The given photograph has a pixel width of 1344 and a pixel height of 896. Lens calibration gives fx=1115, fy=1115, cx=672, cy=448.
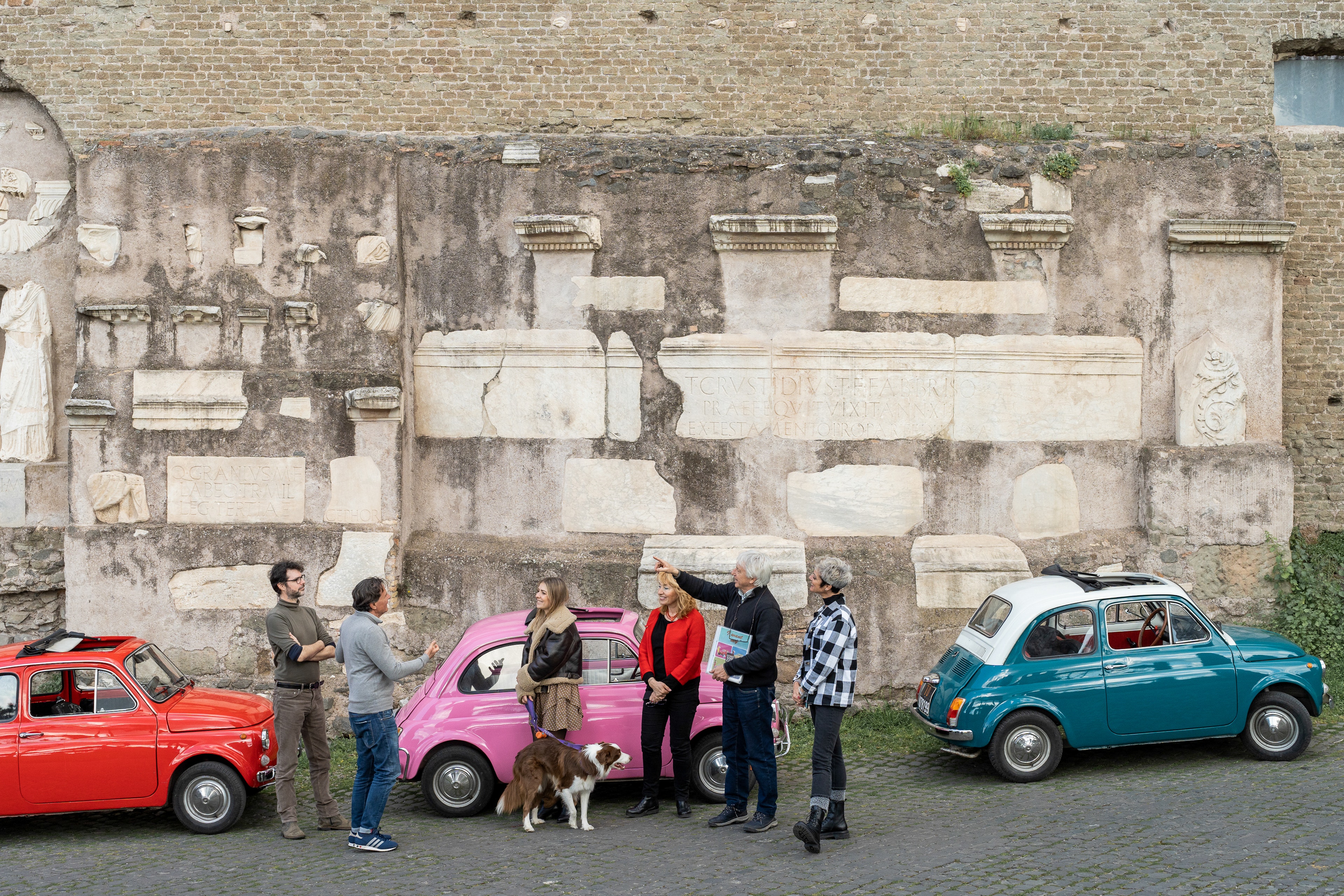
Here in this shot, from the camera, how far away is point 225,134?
951cm

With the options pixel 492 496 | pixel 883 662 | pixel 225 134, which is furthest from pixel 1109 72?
pixel 225 134

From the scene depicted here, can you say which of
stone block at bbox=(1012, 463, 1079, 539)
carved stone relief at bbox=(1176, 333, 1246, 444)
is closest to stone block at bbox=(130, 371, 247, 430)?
stone block at bbox=(1012, 463, 1079, 539)

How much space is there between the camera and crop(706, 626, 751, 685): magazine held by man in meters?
6.38

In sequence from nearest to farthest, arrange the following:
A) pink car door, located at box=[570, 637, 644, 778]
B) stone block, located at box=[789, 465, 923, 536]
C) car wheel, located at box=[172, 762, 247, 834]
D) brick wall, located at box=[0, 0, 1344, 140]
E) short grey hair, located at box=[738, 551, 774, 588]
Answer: short grey hair, located at box=[738, 551, 774, 588] < car wheel, located at box=[172, 762, 247, 834] < pink car door, located at box=[570, 637, 644, 778] < stone block, located at box=[789, 465, 923, 536] < brick wall, located at box=[0, 0, 1344, 140]

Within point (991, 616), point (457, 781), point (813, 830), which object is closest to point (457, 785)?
point (457, 781)

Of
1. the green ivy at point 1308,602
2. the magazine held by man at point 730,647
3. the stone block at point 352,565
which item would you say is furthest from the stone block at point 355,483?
the green ivy at point 1308,602

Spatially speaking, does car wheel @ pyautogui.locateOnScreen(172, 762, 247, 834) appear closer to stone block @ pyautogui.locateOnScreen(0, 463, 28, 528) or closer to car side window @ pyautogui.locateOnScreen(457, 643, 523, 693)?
car side window @ pyautogui.locateOnScreen(457, 643, 523, 693)

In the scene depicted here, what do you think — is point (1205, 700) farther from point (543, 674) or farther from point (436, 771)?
point (436, 771)

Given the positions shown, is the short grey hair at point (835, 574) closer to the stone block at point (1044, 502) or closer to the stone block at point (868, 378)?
the stone block at point (868, 378)

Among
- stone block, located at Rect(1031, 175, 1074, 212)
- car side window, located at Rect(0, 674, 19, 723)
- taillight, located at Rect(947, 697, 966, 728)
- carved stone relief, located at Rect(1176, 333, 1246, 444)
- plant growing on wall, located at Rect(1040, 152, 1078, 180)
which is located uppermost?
plant growing on wall, located at Rect(1040, 152, 1078, 180)

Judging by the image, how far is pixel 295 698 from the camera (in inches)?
261

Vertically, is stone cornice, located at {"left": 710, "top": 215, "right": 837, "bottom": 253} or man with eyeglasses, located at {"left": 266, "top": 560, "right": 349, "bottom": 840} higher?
stone cornice, located at {"left": 710, "top": 215, "right": 837, "bottom": 253}

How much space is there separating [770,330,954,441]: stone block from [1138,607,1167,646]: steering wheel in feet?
8.34

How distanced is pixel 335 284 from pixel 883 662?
5.49m
